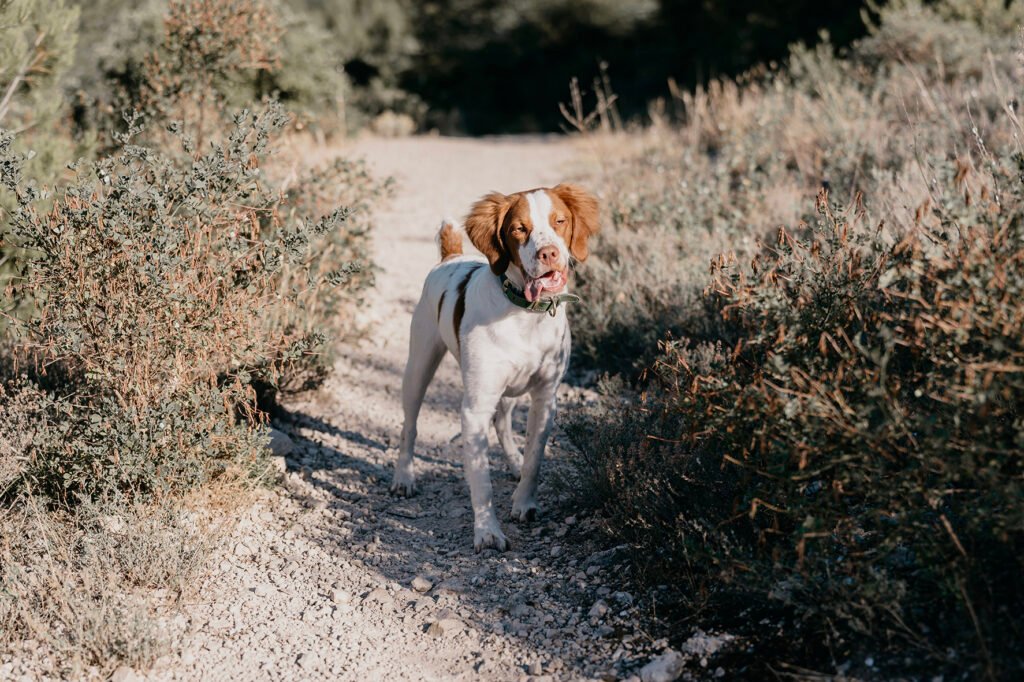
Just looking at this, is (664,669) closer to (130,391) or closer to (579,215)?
(579,215)

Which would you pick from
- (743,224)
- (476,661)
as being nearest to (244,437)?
(476,661)

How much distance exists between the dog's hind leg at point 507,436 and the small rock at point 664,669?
5.95 feet

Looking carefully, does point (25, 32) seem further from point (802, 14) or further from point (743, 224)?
point (802, 14)

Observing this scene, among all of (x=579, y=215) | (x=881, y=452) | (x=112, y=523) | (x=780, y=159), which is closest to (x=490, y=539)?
(x=579, y=215)

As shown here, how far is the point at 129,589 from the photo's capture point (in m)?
3.63

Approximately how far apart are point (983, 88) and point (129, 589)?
7392mm

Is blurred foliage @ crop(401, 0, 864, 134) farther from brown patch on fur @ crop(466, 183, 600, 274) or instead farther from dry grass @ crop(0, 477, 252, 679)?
dry grass @ crop(0, 477, 252, 679)

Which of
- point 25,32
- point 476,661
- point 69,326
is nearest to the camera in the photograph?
point 476,661

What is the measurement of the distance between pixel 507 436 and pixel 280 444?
1180 millimetres

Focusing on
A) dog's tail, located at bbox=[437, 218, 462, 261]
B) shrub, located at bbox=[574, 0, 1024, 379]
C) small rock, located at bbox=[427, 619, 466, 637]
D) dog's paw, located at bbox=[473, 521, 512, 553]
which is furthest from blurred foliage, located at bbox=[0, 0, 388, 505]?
shrub, located at bbox=[574, 0, 1024, 379]

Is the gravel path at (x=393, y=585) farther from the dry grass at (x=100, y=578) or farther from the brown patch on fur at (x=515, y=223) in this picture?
the brown patch on fur at (x=515, y=223)

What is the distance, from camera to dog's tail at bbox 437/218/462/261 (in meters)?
4.94

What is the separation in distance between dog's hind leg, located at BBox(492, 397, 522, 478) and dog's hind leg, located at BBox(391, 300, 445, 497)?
0.40 metres

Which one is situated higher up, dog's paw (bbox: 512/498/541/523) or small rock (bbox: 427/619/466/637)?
dog's paw (bbox: 512/498/541/523)
